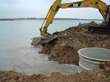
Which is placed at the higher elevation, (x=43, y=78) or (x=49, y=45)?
(x=43, y=78)

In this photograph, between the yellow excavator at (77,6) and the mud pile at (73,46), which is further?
the yellow excavator at (77,6)

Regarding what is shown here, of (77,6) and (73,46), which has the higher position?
(77,6)

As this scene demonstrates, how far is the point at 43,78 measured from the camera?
7.03 feet

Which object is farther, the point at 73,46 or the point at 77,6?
the point at 77,6

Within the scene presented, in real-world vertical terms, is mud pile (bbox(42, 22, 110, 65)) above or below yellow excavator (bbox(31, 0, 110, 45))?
below

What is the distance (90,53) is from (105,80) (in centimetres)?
177

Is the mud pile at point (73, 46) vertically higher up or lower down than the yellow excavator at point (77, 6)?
lower down

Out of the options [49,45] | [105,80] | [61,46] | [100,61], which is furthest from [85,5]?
[105,80]

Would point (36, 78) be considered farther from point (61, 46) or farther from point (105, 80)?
point (61, 46)

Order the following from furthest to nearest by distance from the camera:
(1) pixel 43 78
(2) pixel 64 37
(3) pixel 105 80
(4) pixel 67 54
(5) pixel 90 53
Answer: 1. (2) pixel 64 37
2. (4) pixel 67 54
3. (5) pixel 90 53
4. (1) pixel 43 78
5. (3) pixel 105 80

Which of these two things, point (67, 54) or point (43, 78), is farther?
point (67, 54)

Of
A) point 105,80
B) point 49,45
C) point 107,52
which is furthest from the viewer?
point 49,45

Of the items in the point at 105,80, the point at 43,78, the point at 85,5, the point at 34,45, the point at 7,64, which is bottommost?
the point at 34,45

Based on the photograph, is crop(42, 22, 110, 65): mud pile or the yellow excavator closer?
crop(42, 22, 110, 65): mud pile
